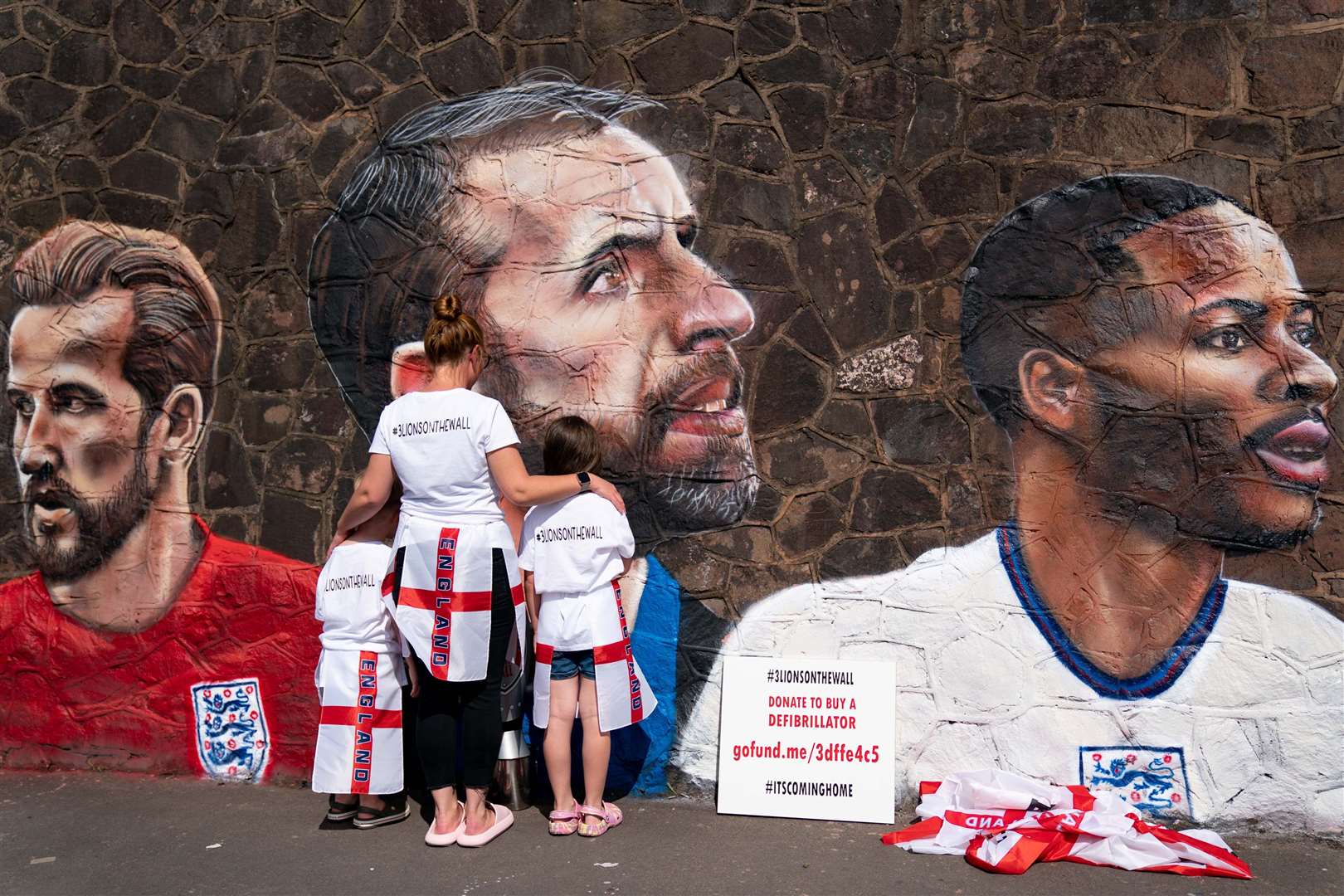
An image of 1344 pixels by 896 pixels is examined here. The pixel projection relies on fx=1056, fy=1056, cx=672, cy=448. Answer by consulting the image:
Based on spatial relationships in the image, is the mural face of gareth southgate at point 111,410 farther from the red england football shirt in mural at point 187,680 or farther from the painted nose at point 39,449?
the red england football shirt in mural at point 187,680

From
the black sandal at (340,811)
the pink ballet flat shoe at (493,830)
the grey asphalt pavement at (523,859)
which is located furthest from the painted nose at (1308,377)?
the black sandal at (340,811)

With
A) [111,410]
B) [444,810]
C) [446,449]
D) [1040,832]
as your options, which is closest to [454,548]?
[446,449]

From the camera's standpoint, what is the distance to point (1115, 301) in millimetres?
3918

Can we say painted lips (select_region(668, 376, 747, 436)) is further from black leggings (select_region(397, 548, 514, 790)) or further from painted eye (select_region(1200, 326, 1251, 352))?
painted eye (select_region(1200, 326, 1251, 352))

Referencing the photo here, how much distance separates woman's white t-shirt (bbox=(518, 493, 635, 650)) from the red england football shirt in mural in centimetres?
120

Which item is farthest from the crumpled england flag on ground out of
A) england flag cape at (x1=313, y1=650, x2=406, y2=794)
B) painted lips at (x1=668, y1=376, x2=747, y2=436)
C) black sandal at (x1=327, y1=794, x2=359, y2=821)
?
black sandal at (x1=327, y1=794, x2=359, y2=821)

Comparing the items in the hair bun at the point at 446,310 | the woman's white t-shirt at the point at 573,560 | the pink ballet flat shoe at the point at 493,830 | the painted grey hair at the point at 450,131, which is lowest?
the pink ballet flat shoe at the point at 493,830

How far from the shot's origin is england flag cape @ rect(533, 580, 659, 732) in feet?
12.0

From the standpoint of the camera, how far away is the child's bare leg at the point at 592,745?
3670mm

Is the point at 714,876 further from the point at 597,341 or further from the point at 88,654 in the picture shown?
the point at 88,654

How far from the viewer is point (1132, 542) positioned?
12.7 ft

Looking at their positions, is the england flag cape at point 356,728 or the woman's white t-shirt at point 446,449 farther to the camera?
the england flag cape at point 356,728

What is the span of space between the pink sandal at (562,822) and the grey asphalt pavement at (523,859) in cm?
3

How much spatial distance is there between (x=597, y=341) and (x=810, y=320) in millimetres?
846
